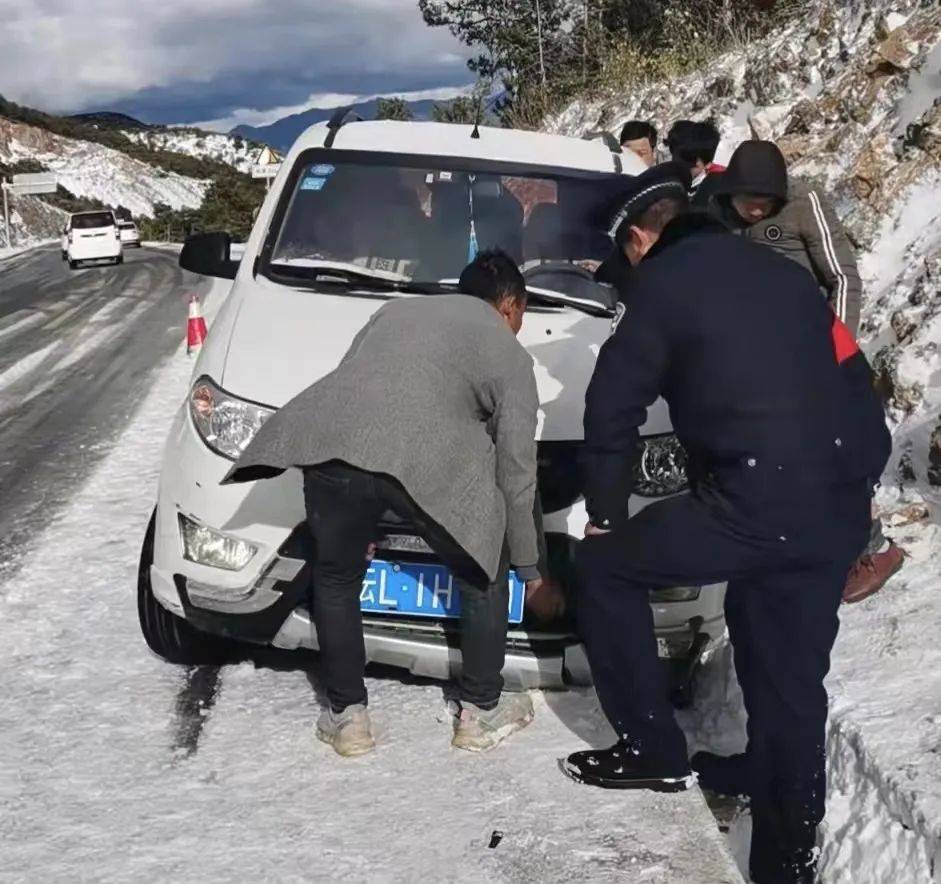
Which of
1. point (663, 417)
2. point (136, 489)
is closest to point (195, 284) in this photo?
point (136, 489)

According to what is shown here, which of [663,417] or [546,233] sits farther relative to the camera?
[546,233]

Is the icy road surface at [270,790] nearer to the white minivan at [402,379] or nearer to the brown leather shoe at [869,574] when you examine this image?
the white minivan at [402,379]

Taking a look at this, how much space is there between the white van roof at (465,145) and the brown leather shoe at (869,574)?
2.13 meters

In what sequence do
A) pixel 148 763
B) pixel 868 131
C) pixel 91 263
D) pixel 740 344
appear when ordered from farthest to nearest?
pixel 91 263 → pixel 868 131 → pixel 148 763 → pixel 740 344

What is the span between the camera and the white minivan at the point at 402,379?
3.39 meters

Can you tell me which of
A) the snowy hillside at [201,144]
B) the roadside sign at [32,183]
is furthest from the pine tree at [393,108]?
the snowy hillside at [201,144]

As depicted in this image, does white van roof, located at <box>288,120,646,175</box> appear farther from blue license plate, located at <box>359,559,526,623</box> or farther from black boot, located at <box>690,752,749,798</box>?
black boot, located at <box>690,752,749,798</box>

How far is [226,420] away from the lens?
3.51 m

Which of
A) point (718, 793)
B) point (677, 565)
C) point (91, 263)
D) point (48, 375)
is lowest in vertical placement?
point (91, 263)

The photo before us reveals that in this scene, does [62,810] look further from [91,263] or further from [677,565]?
[91,263]

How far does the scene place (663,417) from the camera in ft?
11.7

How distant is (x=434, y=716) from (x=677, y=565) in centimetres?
124

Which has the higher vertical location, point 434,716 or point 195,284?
point 434,716

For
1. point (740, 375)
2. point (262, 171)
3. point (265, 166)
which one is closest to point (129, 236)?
point (265, 166)
